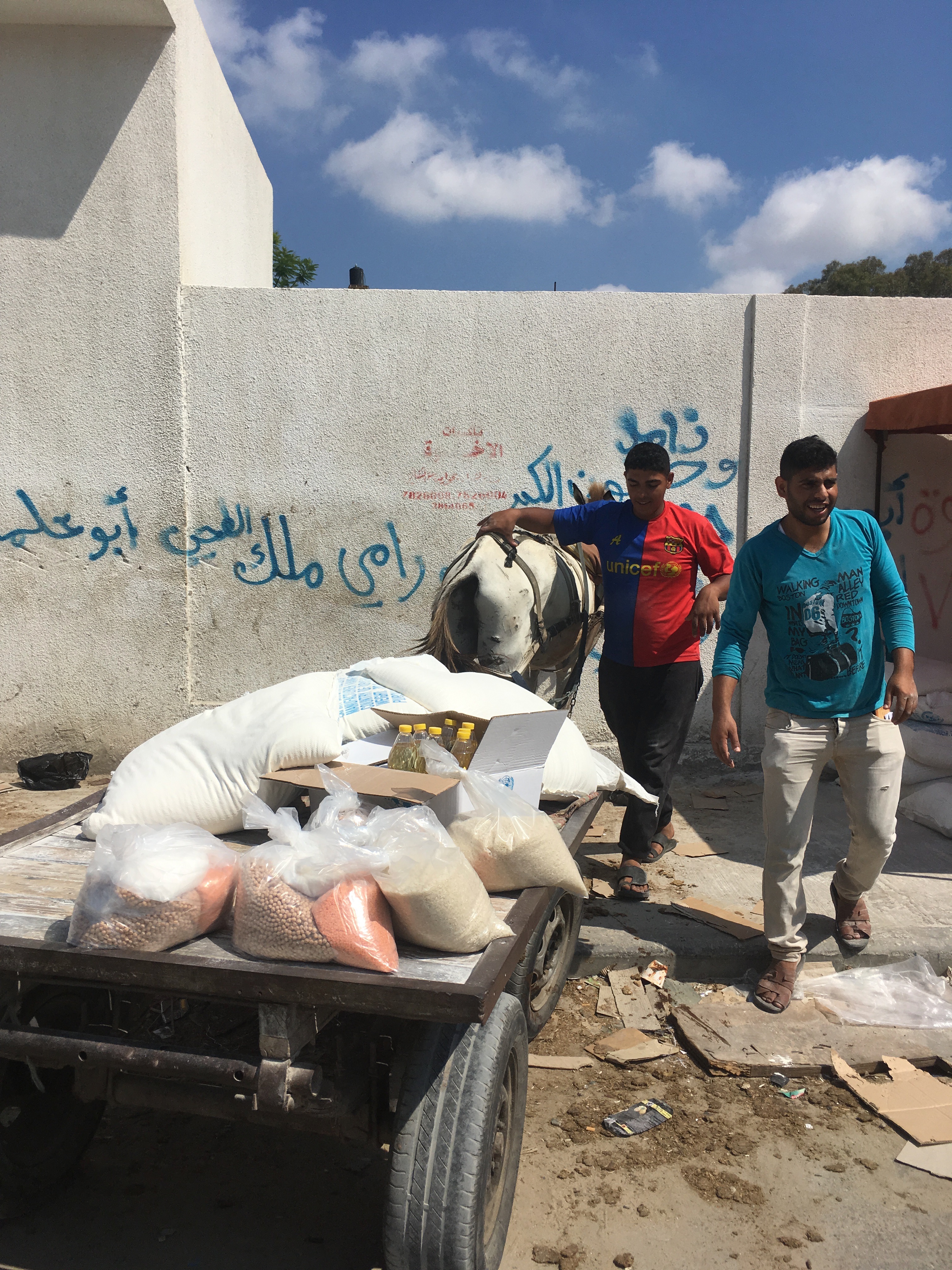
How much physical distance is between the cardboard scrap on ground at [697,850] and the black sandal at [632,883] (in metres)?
0.60

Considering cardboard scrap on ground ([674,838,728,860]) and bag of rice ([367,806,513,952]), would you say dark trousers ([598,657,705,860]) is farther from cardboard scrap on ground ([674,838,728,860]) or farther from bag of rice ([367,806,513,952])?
bag of rice ([367,806,513,952])

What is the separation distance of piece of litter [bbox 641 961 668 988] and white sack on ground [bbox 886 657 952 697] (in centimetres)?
233

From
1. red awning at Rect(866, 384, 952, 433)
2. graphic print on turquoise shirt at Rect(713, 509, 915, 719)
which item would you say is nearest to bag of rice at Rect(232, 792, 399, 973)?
graphic print on turquoise shirt at Rect(713, 509, 915, 719)

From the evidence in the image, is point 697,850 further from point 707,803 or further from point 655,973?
point 655,973

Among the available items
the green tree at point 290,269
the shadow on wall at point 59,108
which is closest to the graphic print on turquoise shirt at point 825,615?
the shadow on wall at point 59,108

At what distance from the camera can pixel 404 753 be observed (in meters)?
2.33

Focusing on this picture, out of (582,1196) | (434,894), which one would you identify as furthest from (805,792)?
(434,894)

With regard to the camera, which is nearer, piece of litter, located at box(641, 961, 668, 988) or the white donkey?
piece of litter, located at box(641, 961, 668, 988)

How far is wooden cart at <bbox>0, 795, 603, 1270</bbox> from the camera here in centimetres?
155

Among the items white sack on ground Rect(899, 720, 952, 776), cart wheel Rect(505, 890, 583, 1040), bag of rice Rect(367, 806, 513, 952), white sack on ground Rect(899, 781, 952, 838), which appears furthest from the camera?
white sack on ground Rect(899, 720, 952, 776)

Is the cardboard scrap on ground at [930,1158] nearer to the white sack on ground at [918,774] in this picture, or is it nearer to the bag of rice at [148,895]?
the bag of rice at [148,895]

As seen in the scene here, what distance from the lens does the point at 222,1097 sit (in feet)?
5.70

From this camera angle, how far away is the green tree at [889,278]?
Answer: 24.2 metres

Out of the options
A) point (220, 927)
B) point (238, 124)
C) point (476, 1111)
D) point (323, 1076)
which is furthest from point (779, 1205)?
point (238, 124)
